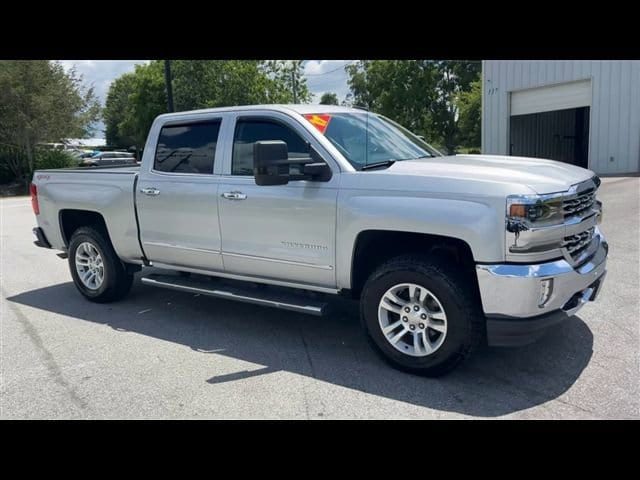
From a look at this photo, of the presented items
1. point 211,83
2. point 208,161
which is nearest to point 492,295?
point 208,161

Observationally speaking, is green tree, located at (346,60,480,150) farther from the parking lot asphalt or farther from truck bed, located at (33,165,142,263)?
the parking lot asphalt

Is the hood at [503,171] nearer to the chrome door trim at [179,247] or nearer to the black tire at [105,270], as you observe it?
the chrome door trim at [179,247]

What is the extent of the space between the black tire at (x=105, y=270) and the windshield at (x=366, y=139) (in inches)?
119

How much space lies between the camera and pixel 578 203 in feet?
13.4

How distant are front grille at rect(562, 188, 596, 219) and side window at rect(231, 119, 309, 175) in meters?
2.18

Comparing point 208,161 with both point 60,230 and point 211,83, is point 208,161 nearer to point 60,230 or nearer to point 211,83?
point 60,230

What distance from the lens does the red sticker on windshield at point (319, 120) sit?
4.86 m

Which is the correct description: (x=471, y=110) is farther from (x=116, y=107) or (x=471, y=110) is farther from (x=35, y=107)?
(x=116, y=107)

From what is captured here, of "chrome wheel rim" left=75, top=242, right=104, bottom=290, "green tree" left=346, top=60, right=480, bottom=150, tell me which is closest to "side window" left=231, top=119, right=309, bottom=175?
"chrome wheel rim" left=75, top=242, right=104, bottom=290

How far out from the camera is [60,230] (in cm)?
691

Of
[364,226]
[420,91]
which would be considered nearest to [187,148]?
[364,226]

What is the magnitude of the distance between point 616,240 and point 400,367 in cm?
588

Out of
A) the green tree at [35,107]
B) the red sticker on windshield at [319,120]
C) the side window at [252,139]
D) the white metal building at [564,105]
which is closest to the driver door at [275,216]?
the side window at [252,139]

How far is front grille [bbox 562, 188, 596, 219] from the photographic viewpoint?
12.9 ft
